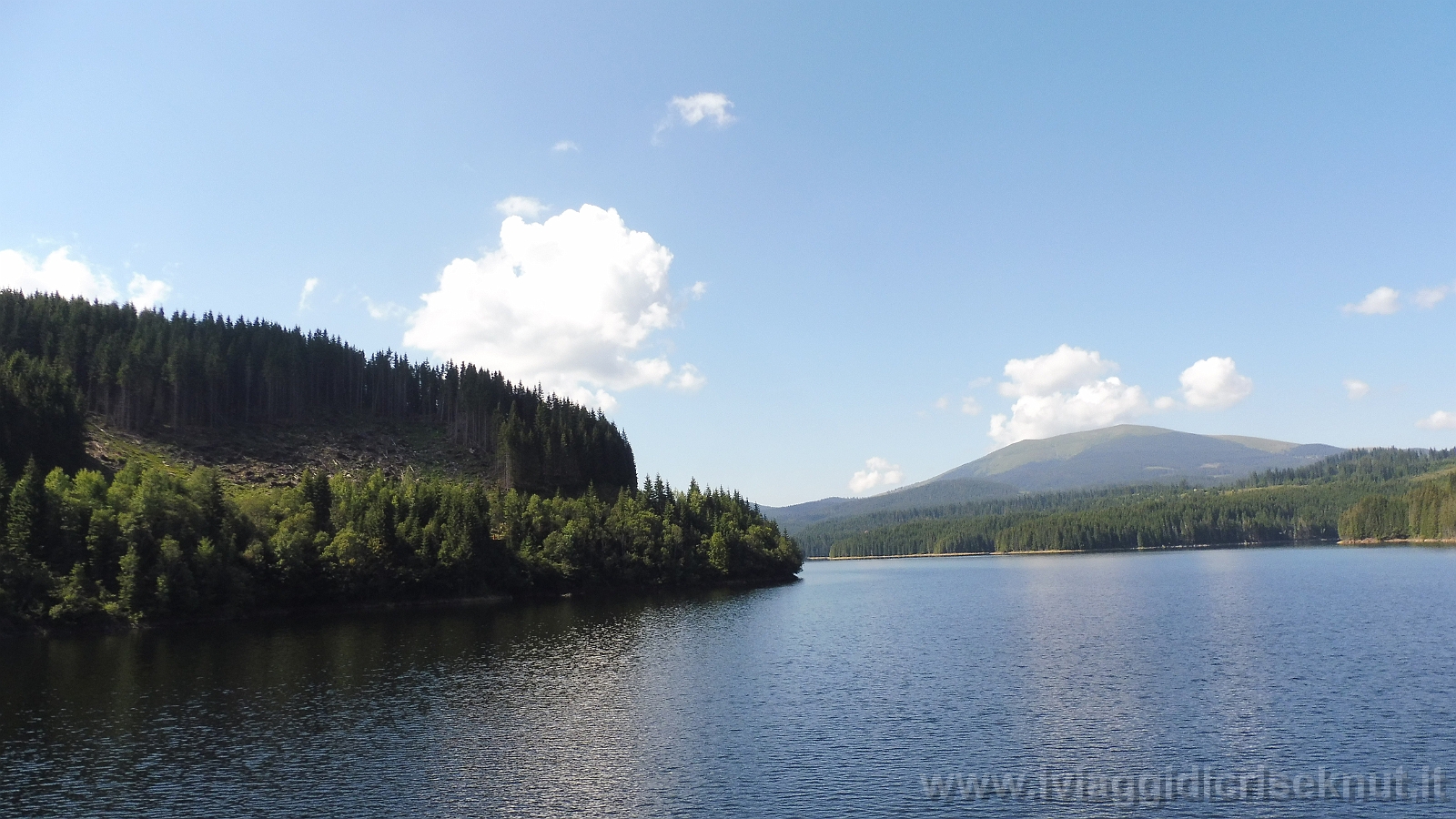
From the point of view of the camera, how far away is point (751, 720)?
186 feet

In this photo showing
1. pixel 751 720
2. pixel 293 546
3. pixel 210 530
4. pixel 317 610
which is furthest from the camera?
pixel 317 610

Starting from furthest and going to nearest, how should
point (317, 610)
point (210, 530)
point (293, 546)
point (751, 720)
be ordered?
point (317, 610) < point (293, 546) < point (210, 530) < point (751, 720)

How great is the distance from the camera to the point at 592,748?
49.9m

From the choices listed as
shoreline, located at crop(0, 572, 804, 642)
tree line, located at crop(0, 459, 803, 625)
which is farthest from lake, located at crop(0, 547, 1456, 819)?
tree line, located at crop(0, 459, 803, 625)

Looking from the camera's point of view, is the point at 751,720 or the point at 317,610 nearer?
the point at 751,720

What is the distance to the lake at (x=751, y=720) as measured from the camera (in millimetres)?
40500

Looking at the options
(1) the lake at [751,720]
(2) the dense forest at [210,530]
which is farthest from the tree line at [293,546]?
(1) the lake at [751,720]

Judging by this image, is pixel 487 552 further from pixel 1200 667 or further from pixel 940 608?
pixel 1200 667

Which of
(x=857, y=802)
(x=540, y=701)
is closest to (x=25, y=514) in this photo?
(x=540, y=701)

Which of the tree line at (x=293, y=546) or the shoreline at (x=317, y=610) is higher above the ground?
the tree line at (x=293, y=546)

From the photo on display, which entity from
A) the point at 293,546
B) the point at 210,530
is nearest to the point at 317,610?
the point at 293,546

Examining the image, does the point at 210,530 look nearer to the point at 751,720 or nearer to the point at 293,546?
the point at 293,546

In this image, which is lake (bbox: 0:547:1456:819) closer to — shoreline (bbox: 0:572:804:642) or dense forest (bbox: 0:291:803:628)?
shoreline (bbox: 0:572:804:642)

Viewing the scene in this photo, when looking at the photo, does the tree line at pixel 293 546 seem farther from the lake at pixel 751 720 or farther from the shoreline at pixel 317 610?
the lake at pixel 751 720
